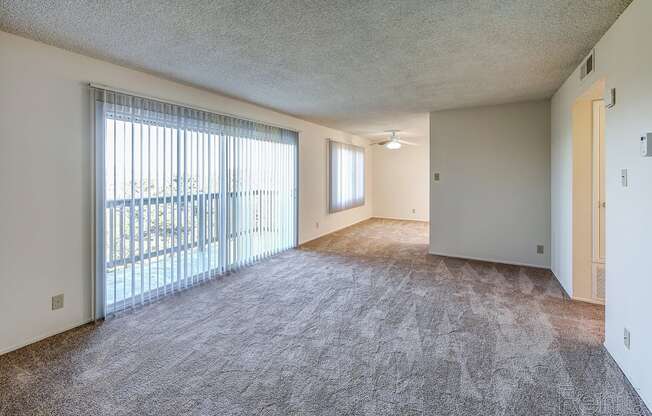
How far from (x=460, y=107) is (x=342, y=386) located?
14.8 ft

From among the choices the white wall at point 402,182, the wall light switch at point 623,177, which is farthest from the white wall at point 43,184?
the white wall at point 402,182

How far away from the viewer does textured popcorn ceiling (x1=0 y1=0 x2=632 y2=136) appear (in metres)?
2.15

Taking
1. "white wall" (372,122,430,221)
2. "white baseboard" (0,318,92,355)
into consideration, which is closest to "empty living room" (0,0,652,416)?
"white baseboard" (0,318,92,355)

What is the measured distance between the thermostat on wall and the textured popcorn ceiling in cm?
92

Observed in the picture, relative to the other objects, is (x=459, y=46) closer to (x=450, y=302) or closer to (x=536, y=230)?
(x=450, y=302)

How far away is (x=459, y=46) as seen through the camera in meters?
2.77

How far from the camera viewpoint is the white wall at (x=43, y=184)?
249 centimetres

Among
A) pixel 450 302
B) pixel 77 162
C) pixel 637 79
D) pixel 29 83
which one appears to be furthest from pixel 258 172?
pixel 637 79

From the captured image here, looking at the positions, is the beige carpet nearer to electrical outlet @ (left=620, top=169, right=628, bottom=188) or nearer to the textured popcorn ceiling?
electrical outlet @ (left=620, top=169, right=628, bottom=188)

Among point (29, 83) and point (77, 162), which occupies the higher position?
point (29, 83)

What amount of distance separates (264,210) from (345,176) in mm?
3357

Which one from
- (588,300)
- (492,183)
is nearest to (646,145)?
(588,300)

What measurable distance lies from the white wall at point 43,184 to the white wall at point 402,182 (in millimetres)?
7496

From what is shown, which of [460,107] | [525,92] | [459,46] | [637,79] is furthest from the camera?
[460,107]
